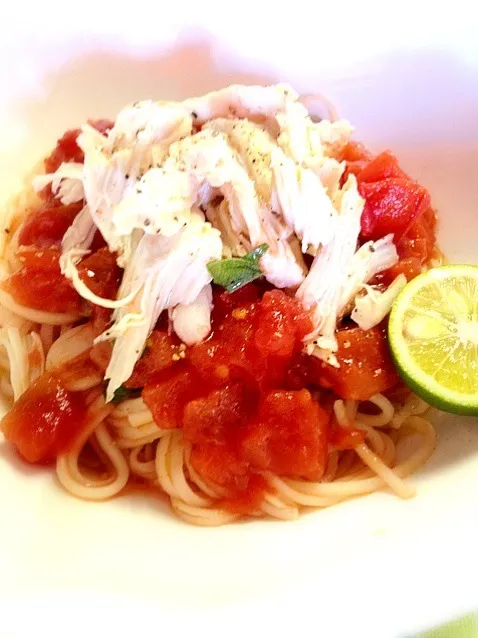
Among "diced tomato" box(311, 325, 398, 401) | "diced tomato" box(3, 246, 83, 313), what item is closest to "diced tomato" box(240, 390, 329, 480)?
"diced tomato" box(311, 325, 398, 401)

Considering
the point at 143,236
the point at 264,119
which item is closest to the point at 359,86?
the point at 264,119

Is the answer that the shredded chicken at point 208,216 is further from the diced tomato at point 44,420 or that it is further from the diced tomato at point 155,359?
the diced tomato at point 44,420

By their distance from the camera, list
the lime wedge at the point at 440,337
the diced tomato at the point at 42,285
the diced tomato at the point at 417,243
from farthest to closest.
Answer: the diced tomato at the point at 417,243
the diced tomato at the point at 42,285
the lime wedge at the point at 440,337

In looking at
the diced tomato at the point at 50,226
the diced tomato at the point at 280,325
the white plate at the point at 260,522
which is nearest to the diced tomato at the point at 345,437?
the white plate at the point at 260,522

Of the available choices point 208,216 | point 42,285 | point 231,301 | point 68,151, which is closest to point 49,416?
point 42,285

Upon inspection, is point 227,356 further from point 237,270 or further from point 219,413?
point 237,270

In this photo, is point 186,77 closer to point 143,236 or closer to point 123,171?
point 123,171

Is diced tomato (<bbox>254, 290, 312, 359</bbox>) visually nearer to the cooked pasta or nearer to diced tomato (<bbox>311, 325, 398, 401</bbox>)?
the cooked pasta
